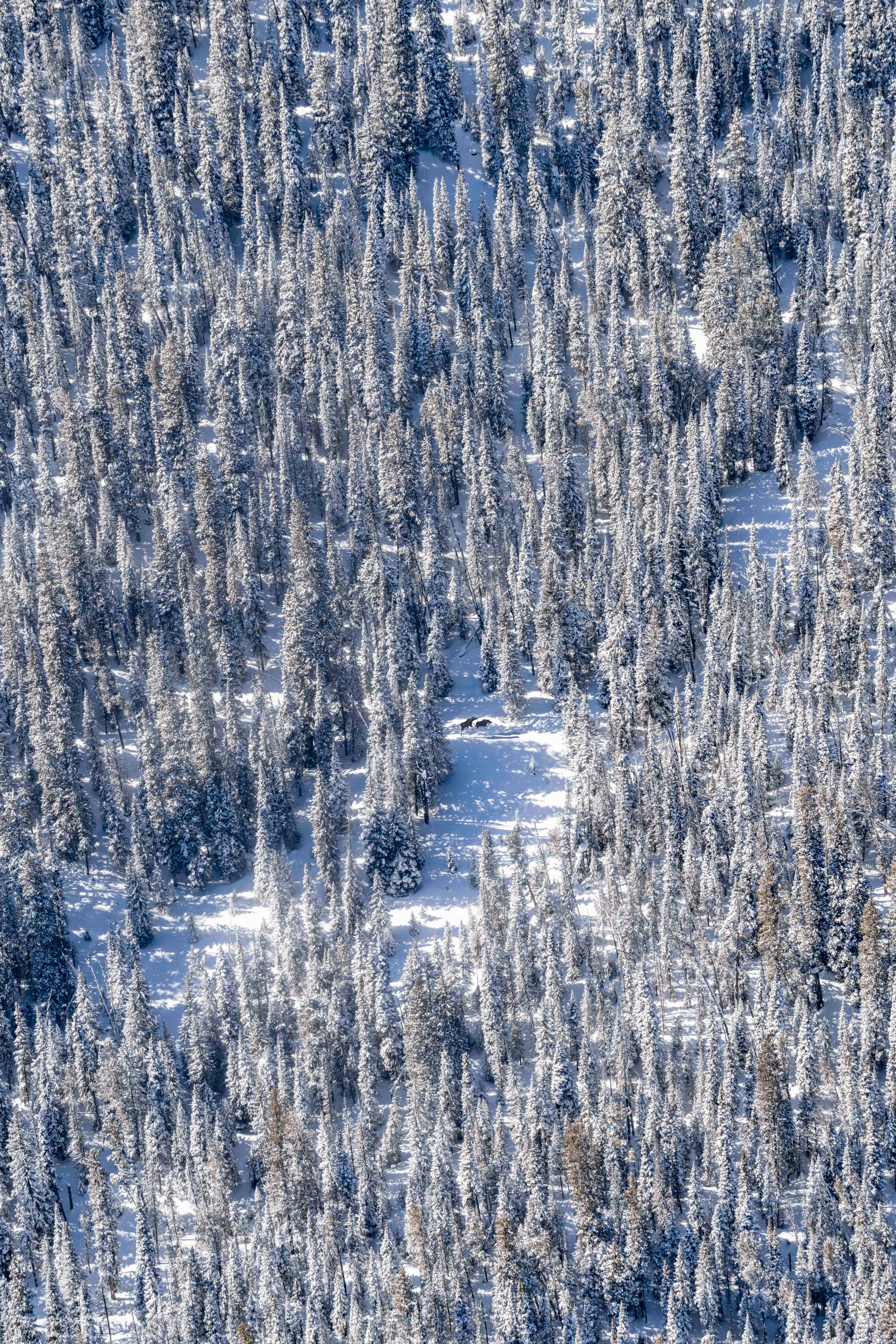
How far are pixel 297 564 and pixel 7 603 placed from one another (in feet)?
90.7

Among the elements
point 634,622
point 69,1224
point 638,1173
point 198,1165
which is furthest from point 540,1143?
point 634,622

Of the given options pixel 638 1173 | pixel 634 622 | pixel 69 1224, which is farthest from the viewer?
pixel 634 622

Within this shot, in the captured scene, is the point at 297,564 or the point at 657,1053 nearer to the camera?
the point at 657,1053

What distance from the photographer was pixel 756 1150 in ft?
487

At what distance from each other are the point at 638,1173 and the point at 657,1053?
11.2m

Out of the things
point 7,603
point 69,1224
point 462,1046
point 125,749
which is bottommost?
point 69,1224

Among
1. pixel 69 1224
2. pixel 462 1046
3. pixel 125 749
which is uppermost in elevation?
→ pixel 125 749

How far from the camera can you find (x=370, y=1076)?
523 ft

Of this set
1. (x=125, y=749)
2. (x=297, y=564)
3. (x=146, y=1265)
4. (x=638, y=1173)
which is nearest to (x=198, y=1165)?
(x=146, y=1265)

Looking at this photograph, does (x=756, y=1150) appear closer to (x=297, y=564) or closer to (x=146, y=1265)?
(x=146, y=1265)

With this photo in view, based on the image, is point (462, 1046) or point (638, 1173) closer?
point (638, 1173)

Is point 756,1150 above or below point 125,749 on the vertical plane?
below

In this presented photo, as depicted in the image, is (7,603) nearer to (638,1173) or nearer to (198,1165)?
(198,1165)

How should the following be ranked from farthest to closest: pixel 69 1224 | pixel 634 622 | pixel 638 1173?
pixel 634 622
pixel 69 1224
pixel 638 1173
